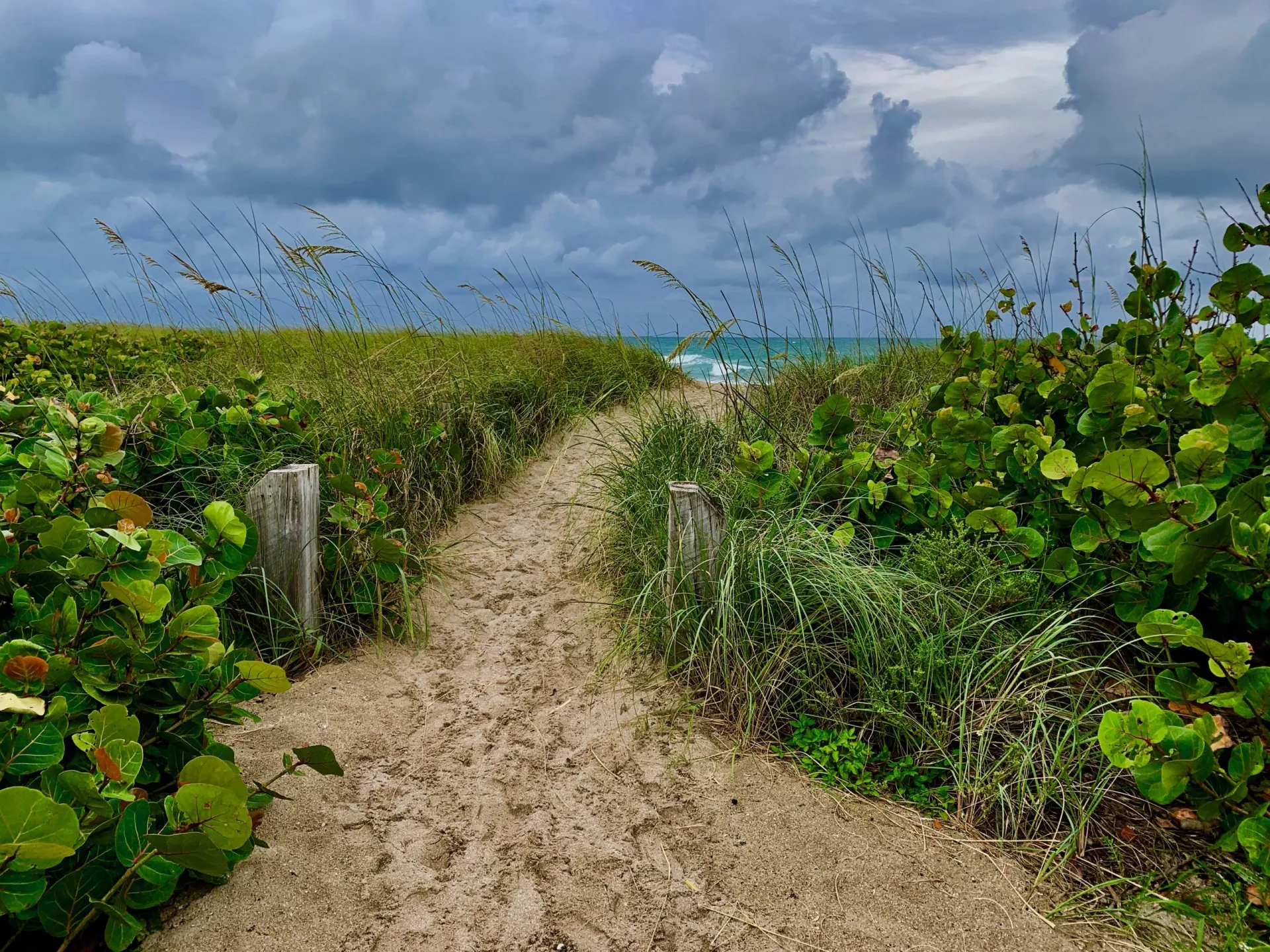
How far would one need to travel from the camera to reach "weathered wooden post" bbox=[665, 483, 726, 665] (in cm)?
300

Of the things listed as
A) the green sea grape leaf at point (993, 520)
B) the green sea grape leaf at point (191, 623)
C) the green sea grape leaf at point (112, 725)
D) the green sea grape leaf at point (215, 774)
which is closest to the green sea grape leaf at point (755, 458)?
the green sea grape leaf at point (993, 520)

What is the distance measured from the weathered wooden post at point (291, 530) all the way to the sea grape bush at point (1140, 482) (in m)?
1.80

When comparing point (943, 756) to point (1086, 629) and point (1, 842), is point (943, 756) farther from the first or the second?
point (1, 842)

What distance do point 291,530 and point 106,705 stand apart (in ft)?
5.45

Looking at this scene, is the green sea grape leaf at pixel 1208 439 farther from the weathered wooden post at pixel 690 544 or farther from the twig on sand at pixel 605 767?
the twig on sand at pixel 605 767

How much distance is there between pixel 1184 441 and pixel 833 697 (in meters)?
1.31

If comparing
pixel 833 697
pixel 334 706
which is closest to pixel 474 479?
pixel 334 706

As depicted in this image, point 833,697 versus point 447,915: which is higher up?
point 833,697

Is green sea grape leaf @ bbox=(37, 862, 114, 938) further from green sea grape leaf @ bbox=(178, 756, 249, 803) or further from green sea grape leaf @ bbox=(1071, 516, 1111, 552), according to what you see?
green sea grape leaf @ bbox=(1071, 516, 1111, 552)

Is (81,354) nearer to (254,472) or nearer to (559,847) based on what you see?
(254,472)

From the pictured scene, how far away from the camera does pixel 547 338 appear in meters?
7.15

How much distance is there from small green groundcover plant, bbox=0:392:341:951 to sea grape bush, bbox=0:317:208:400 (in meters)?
3.97

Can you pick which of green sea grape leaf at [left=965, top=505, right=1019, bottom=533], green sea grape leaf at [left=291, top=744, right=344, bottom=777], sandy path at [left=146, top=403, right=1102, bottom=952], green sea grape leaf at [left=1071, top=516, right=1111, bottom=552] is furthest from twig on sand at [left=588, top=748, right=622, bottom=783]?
green sea grape leaf at [left=1071, top=516, right=1111, bottom=552]

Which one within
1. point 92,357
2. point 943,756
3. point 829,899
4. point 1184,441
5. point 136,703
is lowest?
point 829,899
